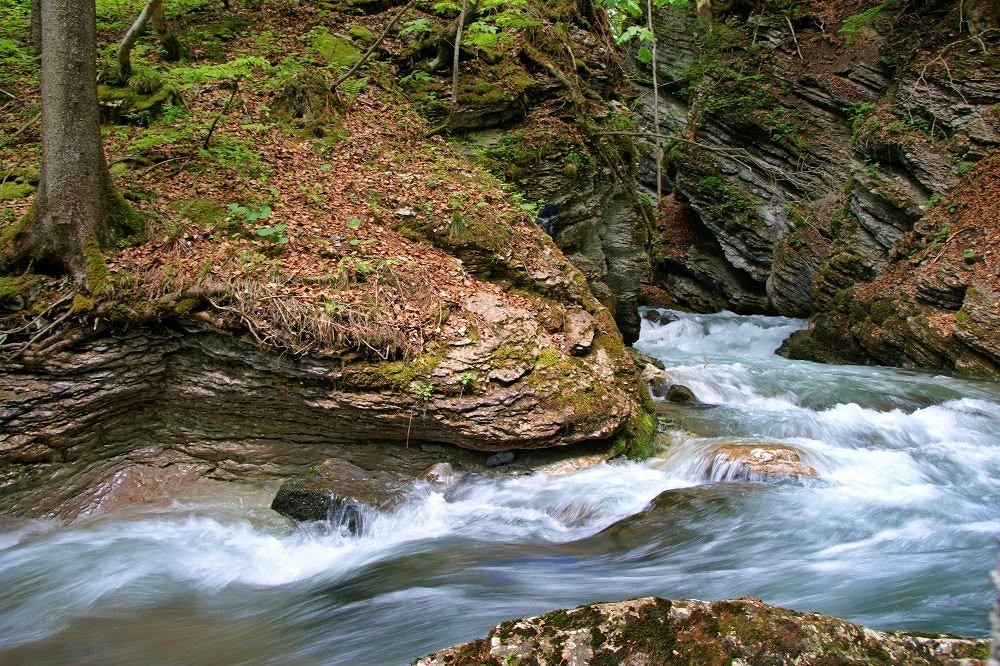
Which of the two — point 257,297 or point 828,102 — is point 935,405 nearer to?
point 257,297

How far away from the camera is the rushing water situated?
4.05 metres

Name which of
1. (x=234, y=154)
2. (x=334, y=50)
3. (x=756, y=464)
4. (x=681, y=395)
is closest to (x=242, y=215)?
(x=234, y=154)

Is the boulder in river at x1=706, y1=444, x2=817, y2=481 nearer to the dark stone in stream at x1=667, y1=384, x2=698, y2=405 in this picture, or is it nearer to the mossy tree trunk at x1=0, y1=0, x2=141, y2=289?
the dark stone in stream at x1=667, y1=384, x2=698, y2=405

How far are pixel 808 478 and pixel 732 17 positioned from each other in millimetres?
18649

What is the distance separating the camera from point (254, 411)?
6.34 m

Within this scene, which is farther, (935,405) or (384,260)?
(935,405)

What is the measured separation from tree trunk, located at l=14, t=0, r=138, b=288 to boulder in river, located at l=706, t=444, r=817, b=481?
21.9 feet

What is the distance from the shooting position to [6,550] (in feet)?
17.0

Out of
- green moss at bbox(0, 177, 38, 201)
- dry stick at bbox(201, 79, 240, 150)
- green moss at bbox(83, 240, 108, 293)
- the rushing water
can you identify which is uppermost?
dry stick at bbox(201, 79, 240, 150)

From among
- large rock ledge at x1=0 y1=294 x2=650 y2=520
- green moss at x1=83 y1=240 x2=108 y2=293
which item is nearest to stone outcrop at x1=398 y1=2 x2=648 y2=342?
large rock ledge at x1=0 y1=294 x2=650 y2=520

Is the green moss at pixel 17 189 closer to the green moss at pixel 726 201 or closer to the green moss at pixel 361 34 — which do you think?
the green moss at pixel 361 34

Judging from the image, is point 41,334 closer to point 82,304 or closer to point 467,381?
point 82,304

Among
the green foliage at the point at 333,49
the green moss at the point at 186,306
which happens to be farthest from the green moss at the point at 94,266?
the green foliage at the point at 333,49

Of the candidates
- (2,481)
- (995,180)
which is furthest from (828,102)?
(2,481)
